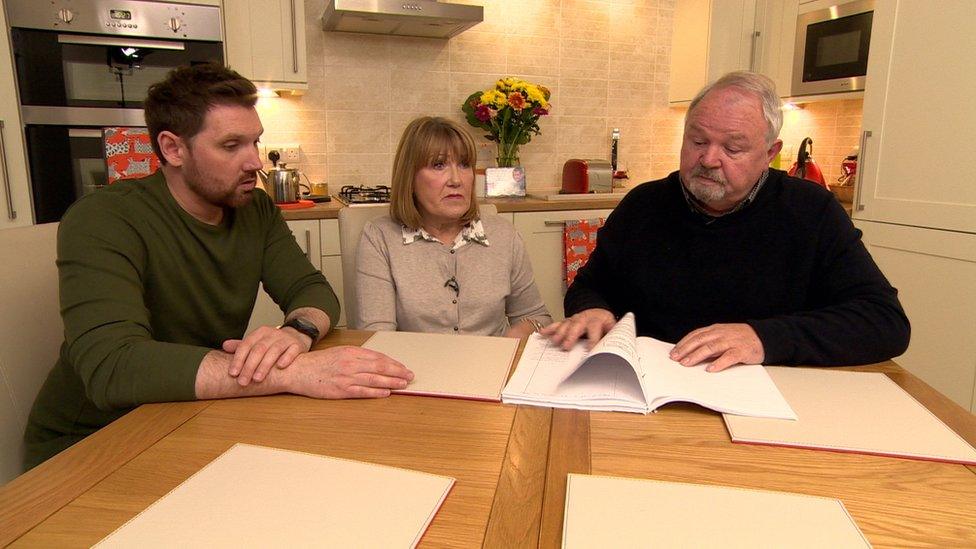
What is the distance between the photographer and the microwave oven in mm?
2877

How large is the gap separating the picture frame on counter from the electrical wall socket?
3.21 ft

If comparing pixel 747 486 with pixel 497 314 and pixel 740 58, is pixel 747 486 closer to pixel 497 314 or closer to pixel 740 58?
pixel 497 314

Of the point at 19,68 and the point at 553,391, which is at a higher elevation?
the point at 19,68

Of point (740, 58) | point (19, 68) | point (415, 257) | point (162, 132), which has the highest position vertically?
point (740, 58)

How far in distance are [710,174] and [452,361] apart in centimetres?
78

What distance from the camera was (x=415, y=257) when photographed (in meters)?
1.80

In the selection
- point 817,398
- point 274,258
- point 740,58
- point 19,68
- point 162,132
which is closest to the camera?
point 817,398

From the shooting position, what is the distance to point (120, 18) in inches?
99.9

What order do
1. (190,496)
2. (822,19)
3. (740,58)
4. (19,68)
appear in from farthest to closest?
(740,58) → (822,19) → (19,68) → (190,496)

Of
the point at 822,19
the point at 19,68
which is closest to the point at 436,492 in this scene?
the point at 19,68

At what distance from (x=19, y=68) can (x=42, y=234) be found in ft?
5.15

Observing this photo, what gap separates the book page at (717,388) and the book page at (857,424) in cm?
2

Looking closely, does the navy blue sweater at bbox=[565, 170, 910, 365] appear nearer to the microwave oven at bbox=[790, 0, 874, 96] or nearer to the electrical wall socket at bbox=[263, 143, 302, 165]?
the microwave oven at bbox=[790, 0, 874, 96]

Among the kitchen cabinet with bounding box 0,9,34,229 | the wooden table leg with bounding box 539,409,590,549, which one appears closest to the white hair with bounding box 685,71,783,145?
the wooden table leg with bounding box 539,409,590,549
